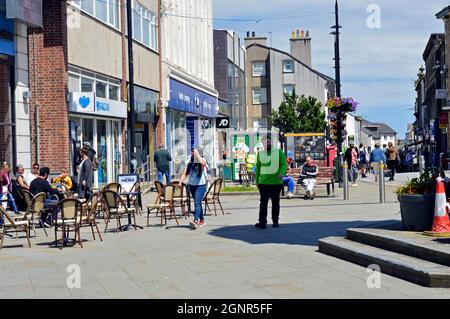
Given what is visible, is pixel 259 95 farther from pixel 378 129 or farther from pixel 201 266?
pixel 378 129

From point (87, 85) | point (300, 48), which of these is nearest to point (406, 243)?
point (87, 85)

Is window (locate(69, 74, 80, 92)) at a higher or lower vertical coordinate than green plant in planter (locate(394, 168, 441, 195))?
higher

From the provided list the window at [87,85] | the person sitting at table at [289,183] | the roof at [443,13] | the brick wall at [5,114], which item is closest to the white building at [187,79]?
the window at [87,85]

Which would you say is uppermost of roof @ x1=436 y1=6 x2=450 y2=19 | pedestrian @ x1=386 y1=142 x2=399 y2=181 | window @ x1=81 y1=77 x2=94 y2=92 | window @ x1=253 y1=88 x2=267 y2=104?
window @ x1=253 y1=88 x2=267 y2=104

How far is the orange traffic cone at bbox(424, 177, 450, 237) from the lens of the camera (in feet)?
36.7

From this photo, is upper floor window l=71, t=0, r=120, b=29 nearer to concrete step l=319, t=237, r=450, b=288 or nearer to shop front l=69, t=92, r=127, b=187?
shop front l=69, t=92, r=127, b=187

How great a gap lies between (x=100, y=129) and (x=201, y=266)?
17.9 m

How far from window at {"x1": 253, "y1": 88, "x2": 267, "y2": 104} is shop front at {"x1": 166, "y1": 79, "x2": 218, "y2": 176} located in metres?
24.7

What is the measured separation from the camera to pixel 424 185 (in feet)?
39.0

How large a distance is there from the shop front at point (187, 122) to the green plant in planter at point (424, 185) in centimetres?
2683

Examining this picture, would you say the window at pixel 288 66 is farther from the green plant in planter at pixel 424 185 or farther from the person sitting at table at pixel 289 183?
the green plant in planter at pixel 424 185

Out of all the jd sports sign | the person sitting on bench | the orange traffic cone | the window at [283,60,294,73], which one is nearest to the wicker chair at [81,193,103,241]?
the orange traffic cone

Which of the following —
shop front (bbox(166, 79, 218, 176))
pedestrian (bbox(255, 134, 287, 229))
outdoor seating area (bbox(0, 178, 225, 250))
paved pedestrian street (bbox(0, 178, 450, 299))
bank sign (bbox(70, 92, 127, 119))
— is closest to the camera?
paved pedestrian street (bbox(0, 178, 450, 299))
